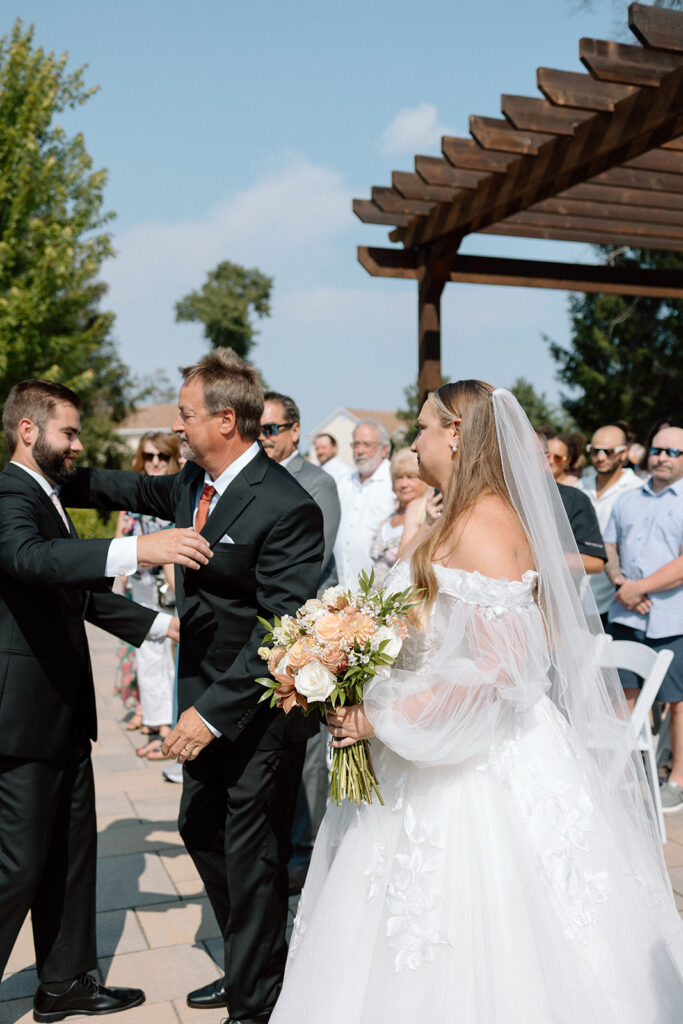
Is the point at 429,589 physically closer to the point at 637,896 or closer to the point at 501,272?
the point at 637,896

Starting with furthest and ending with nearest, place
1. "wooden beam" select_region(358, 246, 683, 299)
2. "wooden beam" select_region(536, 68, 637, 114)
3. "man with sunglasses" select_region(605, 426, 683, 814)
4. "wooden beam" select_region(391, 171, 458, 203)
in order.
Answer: "wooden beam" select_region(358, 246, 683, 299)
"wooden beam" select_region(391, 171, 458, 203)
"man with sunglasses" select_region(605, 426, 683, 814)
"wooden beam" select_region(536, 68, 637, 114)

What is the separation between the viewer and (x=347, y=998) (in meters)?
2.46

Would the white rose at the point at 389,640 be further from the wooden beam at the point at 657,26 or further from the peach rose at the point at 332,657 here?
the wooden beam at the point at 657,26

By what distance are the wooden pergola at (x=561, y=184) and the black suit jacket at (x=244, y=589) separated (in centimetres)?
303

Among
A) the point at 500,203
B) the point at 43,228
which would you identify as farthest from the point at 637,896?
the point at 43,228

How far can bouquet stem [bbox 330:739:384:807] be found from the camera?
Result: 2.69m

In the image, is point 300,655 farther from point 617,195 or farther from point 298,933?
point 617,195

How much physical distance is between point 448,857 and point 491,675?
0.53 meters

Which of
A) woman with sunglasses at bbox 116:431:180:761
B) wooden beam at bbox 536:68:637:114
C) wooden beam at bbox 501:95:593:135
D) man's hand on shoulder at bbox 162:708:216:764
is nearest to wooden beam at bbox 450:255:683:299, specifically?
wooden beam at bbox 501:95:593:135

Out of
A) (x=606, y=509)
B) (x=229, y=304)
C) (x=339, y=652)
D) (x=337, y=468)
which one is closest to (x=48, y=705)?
(x=339, y=652)

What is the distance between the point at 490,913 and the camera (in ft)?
7.95

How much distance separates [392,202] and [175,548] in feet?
16.3

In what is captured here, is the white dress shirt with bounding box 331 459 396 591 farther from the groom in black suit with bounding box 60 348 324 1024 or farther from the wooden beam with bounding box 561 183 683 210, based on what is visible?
the groom in black suit with bounding box 60 348 324 1024

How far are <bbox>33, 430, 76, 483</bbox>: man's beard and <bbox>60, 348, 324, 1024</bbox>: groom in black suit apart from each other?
49 centimetres
